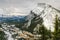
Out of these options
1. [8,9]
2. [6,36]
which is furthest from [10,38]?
[8,9]

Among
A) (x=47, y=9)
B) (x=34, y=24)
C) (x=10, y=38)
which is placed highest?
(x=47, y=9)

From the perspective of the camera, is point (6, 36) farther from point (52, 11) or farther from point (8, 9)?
point (52, 11)

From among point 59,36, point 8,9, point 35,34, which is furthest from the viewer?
point 8,9

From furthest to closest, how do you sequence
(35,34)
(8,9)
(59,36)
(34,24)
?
(8,9) < (34,24) < (35,34) < (59,36)

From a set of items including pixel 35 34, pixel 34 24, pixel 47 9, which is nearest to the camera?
pixel 35 34

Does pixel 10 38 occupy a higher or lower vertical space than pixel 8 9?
lower

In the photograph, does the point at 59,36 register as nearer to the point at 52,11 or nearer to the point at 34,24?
the point at 34,24

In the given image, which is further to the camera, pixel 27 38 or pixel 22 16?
pixel 22 16

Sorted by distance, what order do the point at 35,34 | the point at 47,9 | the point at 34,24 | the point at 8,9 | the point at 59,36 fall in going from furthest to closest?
the point at 8,9 → the point at 47,9 → the point at 34,24 → the point at 35,34 → the point at 59,36

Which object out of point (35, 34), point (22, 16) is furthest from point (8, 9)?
point (35, 34)
